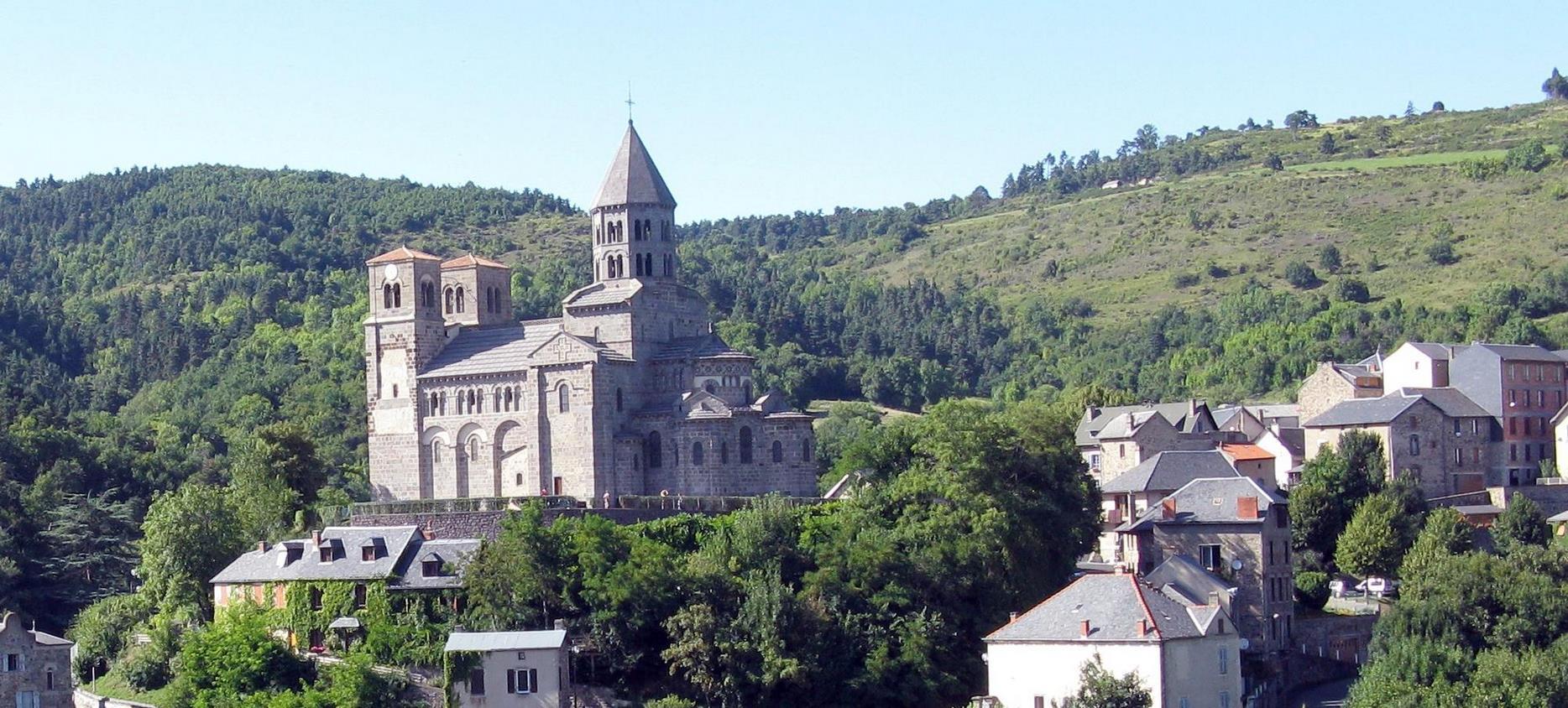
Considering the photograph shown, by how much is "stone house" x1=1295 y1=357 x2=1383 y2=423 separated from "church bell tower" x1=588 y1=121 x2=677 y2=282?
2597 cm

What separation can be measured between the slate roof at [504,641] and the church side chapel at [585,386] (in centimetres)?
998

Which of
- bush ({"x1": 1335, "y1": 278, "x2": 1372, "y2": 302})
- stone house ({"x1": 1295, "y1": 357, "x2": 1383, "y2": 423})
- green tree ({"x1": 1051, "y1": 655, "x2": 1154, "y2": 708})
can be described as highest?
bush ({"x1": 1335, "y1": 278, "x2": 1372, "y2": 302})

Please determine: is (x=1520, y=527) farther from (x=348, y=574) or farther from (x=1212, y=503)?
(x=348, y=574)

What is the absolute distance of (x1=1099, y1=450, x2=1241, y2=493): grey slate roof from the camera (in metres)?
78.7

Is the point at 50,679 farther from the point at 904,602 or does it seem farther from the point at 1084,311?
the point at 1084,311

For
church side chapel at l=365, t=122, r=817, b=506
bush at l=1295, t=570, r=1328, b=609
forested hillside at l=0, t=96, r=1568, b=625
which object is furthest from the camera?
forested hillside at l=0, t=96, r=1568, b=625

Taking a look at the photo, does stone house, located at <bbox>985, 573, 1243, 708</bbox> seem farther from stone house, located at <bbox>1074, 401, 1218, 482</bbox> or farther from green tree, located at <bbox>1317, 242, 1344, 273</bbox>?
green tree, located at <bbox>1317, 242, 1344, 273</bbox>

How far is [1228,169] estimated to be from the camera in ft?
637

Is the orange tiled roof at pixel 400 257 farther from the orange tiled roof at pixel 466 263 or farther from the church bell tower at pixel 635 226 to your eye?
the church bell tower at pixel 635 226

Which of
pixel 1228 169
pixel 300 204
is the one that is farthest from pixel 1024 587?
pixel 1228 169

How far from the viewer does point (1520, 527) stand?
7900 centimetres

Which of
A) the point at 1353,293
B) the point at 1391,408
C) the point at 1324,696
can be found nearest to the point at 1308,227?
the point at 1353,293

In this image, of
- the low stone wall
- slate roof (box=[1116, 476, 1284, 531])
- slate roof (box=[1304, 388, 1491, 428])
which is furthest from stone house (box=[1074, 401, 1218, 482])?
the low stone wall

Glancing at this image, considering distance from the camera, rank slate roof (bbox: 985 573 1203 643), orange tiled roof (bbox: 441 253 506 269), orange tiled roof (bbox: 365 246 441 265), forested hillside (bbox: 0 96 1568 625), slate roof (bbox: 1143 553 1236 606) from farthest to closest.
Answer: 1. forested hillside (bbox: 0 96 1568 625)
2. orange tiled roof (bbox: 441 253 506 269)
3. orange tiled roof (bbox: 365 246 441 265)
4. slate roof (bbox: 1143 553 1236 606)
5. slate roof (bbox: 985 573 1203 643)
